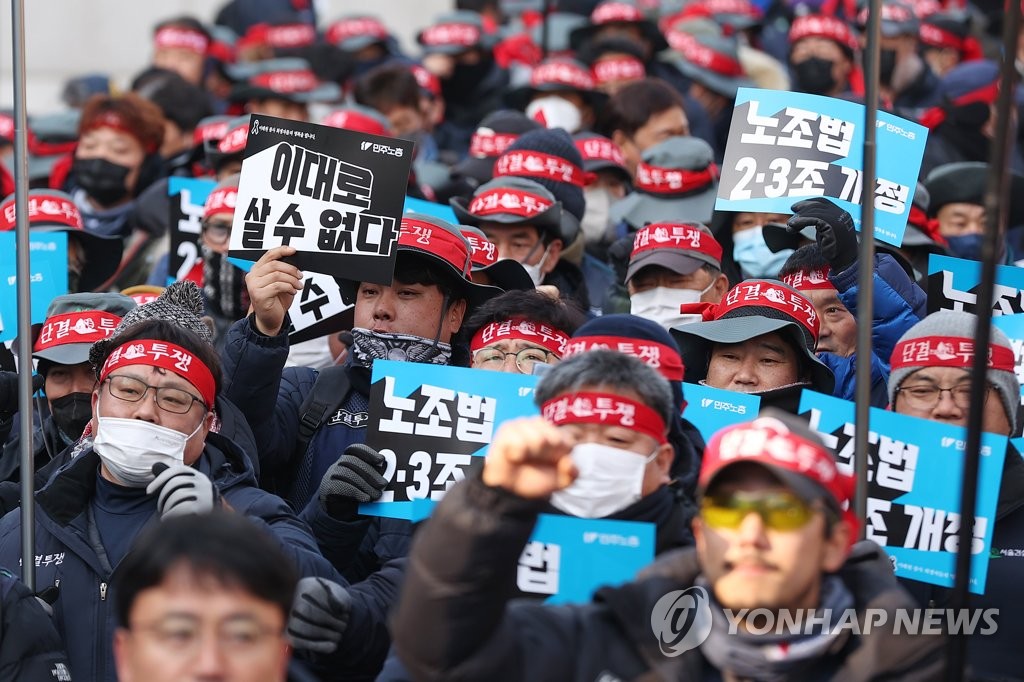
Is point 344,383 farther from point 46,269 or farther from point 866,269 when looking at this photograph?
point 866,269

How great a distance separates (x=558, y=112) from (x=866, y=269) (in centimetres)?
684

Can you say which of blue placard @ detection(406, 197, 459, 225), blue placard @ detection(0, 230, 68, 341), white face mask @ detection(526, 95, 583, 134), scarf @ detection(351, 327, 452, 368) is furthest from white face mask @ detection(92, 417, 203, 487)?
white face mask @ detection(526, 95, 583, 134)

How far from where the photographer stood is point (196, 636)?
388 centimetres

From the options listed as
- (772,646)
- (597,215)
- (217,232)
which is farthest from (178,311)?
(597,215)

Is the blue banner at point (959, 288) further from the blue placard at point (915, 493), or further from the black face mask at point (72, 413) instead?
the black face mask at point (72, 413)

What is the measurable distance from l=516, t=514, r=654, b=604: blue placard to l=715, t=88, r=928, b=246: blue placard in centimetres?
266

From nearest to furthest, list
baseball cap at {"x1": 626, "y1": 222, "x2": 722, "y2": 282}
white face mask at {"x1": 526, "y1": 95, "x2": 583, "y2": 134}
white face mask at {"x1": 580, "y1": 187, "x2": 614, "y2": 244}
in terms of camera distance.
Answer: baseball cap at {"x1": 626, "y1": 222, "x2": 722, "y2": 282}
white face mask at {"x1": 580, "y1": 187, "x2": 614, "y2": 244}
white face mask at {"x1": 526, "y1": 95, "x2": 583, "y2": 134}

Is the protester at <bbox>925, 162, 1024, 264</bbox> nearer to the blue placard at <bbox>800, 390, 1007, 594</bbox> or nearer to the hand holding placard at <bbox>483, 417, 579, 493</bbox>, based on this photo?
the blue placard at <bbox>800, 390, 1007, 594</bbox>

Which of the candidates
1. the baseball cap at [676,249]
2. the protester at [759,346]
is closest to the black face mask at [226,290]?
the baseball cap at [676,249]

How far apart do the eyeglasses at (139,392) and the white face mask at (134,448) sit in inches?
3.9

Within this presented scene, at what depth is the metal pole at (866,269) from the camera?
520 cm

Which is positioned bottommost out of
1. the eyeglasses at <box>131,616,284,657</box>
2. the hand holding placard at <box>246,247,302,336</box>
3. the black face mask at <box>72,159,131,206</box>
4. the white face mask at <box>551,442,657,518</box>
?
the eyeglasses at <box>131,616,284,657</box>

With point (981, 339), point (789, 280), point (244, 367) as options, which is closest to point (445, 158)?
point (789, 280)

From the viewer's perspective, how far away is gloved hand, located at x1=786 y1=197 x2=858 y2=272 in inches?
275
